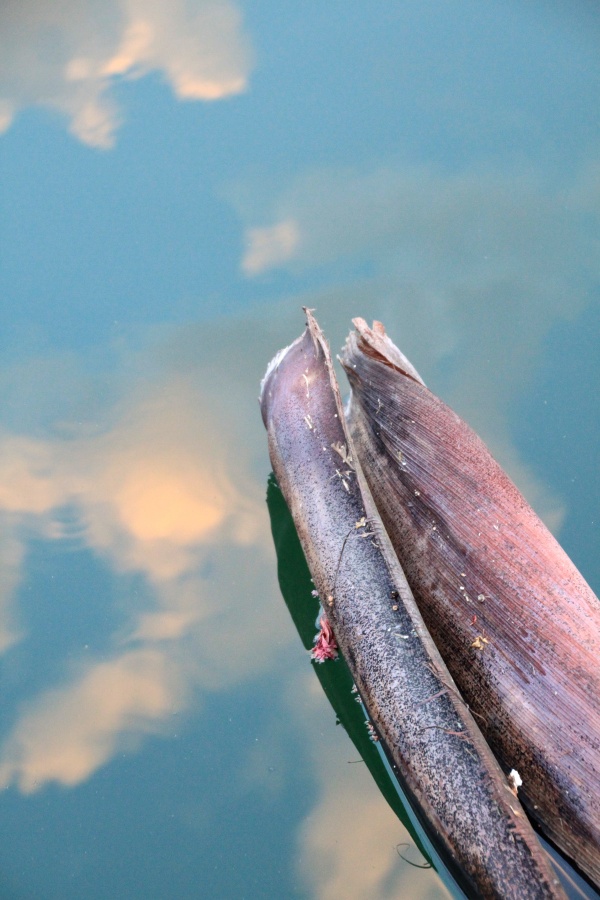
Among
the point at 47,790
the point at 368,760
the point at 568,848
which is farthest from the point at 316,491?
the point at 47,790

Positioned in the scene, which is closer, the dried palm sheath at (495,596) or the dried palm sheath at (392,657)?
the dried palm sheath at (392,657)

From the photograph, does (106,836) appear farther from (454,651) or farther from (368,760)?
(454,651)

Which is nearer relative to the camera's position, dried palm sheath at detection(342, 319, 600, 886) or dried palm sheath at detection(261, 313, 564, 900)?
dried palm sheath at detection(261, 313, 564, 900)
